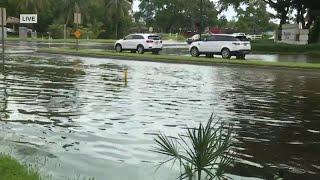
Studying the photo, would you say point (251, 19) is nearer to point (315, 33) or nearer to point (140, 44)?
point (315, 33)

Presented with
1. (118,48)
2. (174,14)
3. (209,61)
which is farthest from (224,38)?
(174,14)

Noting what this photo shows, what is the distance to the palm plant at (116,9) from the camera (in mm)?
96312

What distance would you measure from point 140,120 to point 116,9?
8558 centimetres

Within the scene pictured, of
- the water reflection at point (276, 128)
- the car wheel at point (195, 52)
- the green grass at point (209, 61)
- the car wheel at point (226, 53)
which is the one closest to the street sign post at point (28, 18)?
the green grass at point (209, 61)

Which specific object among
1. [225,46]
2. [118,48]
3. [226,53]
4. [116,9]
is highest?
[116,9]

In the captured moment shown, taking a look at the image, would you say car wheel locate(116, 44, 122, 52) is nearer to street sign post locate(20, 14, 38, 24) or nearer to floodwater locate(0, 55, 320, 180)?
street sign post locate(20, 14, 38, 24)

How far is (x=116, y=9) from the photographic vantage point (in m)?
96.6

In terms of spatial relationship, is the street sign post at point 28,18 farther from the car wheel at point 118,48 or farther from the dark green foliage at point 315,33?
the dark green foliage at point 315,33

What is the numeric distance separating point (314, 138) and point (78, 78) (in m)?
13.3

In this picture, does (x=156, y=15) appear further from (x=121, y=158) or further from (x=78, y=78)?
(x=121, y=158)

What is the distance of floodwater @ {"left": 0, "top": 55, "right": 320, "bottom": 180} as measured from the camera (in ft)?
28.3

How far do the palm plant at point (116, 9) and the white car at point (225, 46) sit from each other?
58231 millimetres

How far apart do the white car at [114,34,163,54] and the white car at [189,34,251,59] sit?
5.58 meters

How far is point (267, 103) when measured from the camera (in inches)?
631
